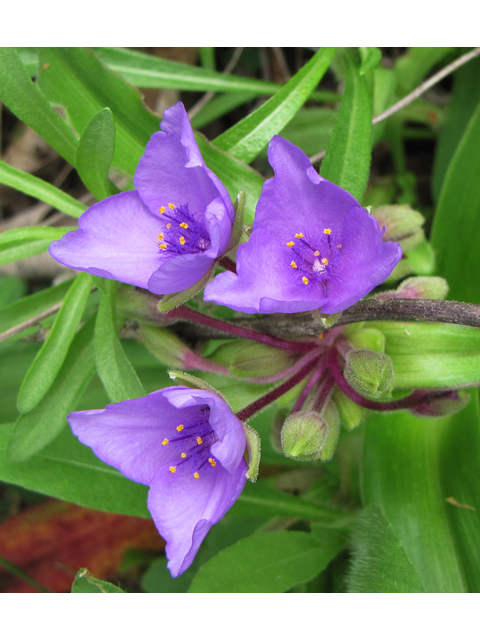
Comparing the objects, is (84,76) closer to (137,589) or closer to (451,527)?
(451,527)

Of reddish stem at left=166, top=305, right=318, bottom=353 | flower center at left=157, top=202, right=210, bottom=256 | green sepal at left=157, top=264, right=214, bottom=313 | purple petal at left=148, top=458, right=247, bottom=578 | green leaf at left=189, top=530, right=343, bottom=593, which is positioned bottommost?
green leaf at left=189, top=530, right=343, bottom=593

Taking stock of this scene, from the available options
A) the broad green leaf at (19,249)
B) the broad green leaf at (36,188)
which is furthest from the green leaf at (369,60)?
the broad green leaf at (19,249)

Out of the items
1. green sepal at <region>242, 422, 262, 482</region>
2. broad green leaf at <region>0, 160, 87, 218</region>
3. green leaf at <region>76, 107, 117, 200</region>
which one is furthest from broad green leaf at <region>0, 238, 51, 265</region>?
green sepal at <region>242, 422, 262, 482</region>

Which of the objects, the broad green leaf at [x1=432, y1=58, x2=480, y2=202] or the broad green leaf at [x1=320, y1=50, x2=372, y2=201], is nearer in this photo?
the broad green leaf at [x1=320, y1=50, x2=372, y2=201]

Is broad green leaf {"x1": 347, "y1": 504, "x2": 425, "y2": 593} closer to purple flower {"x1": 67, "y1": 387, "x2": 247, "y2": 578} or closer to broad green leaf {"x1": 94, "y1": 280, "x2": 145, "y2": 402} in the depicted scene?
purple flower {"x1": 67, "y1": 387, "x2": 247, "y2": 578}

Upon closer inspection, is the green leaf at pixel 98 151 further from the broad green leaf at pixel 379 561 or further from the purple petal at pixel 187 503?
the broad green leaf at pixel 379 561

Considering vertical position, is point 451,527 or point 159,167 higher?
point 159,167

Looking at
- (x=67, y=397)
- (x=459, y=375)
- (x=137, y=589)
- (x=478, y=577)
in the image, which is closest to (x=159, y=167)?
(x=67, y=397)
